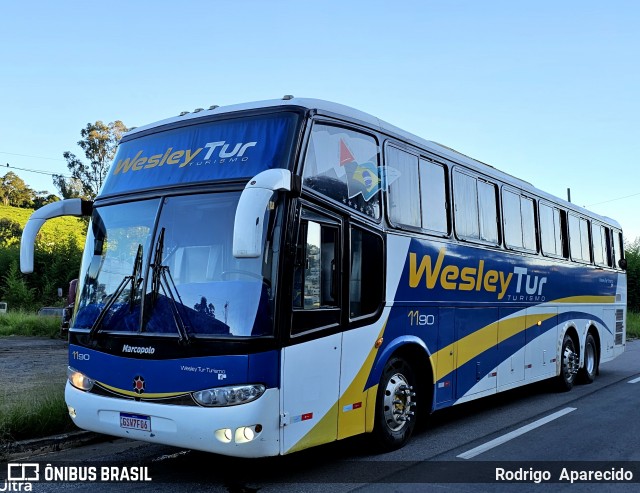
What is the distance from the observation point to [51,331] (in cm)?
2209

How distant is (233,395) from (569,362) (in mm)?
8954

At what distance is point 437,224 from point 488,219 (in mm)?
1724

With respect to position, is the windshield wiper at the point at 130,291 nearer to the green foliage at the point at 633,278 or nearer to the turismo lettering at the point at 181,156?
the turismo lettering at the point at 181,156

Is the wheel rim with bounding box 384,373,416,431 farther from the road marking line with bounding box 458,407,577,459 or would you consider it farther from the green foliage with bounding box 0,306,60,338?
the green foliage with bounding box 0,306,60,338

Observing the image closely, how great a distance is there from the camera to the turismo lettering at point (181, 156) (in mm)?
5996

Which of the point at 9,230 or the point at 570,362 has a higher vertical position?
the point at 9,230

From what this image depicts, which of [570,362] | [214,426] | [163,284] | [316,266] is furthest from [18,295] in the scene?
[214,426]

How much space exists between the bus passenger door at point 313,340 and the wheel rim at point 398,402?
3.56 feet

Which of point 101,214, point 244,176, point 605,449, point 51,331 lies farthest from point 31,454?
point 51,331

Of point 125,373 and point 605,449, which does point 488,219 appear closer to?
point 605,449

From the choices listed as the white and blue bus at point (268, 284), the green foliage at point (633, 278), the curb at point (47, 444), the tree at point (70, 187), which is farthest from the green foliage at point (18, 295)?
the green foliage at point (633, 278)

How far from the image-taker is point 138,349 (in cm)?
566

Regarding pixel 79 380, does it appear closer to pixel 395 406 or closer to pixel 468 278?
pixel 395 406

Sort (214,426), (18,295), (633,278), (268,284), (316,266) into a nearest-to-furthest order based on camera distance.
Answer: (214,426), (268,284), (316,266), (18,295), (633,278)
